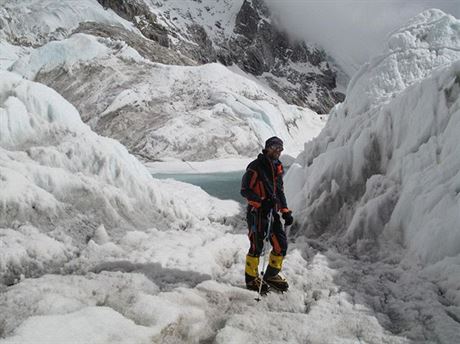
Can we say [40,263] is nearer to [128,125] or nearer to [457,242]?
[457,242]

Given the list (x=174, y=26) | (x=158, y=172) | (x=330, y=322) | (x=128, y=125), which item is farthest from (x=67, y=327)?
(x=174, y=26)

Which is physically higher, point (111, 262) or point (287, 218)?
point (287, 218)

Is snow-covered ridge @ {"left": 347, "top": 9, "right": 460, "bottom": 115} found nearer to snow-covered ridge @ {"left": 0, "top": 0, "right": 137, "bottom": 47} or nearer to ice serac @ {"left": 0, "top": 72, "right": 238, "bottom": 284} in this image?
ice serac @ {"left": 0, "top": 72, "right": 238, "bottom": 284}

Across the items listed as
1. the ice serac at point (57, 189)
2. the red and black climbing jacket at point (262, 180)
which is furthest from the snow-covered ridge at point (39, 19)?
the red and black climbing jacket at point (262, 180)

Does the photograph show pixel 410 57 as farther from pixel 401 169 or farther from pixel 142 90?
pixel 142 90

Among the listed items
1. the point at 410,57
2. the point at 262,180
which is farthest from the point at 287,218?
the point at 410,57

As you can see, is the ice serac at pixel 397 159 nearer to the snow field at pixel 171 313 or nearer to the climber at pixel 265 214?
the snow field at pixel 171 313

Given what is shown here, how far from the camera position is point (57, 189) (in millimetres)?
7906

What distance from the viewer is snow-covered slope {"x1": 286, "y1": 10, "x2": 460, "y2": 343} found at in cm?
625

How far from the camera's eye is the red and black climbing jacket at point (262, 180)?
5918 mm

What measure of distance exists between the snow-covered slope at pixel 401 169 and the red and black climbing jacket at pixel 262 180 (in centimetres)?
215

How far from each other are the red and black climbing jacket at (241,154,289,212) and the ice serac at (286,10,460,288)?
2496 mm

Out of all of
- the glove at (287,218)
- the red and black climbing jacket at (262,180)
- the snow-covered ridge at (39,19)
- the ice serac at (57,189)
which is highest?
the red and black climbing jacket at (262,180)

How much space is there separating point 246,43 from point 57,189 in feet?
564
